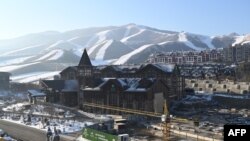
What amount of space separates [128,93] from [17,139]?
72.7ft

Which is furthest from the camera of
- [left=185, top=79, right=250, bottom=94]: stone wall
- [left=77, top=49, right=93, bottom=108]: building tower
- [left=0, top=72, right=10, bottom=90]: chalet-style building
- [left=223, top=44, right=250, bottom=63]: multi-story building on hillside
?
[left=223, top=44, right=250, bottom=63]: multi-story building on hillside

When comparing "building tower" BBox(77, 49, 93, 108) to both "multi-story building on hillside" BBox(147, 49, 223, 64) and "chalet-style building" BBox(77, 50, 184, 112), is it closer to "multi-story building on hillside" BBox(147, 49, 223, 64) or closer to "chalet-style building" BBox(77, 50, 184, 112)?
"chalet-style building" BBox(77, 50, 184, 112)

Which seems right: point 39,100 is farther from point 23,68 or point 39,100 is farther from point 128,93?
point 23,68

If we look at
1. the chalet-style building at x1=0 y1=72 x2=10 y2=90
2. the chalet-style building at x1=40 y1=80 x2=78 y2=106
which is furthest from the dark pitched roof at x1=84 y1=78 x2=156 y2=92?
the chalet-style building at x1=0 y1=72 x2=10 y2=90

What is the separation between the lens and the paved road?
3991 centimetres

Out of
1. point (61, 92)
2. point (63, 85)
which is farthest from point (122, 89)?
point (63, 85)

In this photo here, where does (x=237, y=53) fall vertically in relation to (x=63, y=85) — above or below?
above

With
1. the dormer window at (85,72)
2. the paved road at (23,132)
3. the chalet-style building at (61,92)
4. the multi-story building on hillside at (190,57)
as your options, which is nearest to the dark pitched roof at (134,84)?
the dormer window at (85,72)

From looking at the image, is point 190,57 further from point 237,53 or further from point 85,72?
point 85,72

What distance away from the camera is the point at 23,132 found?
143ft

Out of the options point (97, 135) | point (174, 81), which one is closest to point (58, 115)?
point (97, 135)

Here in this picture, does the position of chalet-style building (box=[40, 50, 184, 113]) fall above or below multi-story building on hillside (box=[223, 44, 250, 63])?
below

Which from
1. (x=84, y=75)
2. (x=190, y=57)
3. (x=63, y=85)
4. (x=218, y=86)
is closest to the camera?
(x=84, y=75)

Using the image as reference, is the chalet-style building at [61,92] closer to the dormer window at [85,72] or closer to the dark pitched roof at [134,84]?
the dormer window at [85,72]
